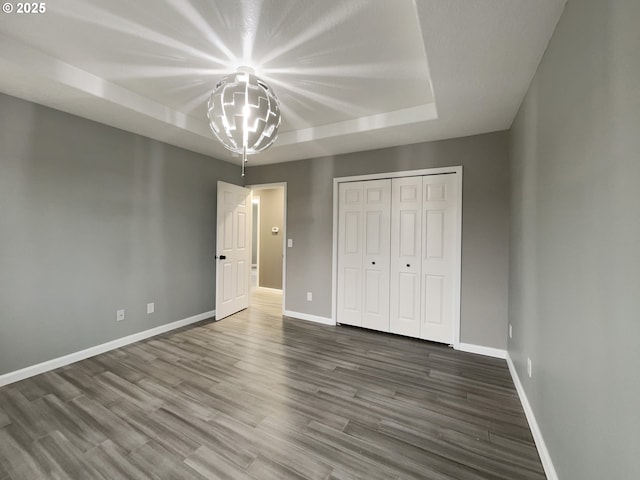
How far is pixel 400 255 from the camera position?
3.48 meters

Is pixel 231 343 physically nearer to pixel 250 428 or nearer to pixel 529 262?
pixel 250 428

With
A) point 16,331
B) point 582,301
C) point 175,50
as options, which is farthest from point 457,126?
point 16,331

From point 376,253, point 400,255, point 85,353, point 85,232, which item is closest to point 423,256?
point 400,255

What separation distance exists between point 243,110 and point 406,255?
99.7 inches

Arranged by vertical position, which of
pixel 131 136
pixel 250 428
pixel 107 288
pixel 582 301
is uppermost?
pixel 131 136

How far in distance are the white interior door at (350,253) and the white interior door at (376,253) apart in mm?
74

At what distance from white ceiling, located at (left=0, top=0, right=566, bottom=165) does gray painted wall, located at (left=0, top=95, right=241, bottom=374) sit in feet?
1.07

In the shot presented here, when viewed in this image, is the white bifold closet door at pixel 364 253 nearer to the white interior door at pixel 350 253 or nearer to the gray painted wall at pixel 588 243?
the white interior door at pixel 350 253

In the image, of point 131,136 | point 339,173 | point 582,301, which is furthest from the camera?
point 339,173

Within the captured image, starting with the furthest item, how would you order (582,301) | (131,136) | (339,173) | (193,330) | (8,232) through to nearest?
1. (339,173)
2. (193,330)
3. (131,136)
4. (8,232)
5. (582,301)

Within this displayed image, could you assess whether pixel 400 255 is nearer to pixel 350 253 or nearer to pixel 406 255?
pixel 406 255

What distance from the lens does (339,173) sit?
3908 mm

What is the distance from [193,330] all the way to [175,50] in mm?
3148

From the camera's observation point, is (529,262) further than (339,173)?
No
